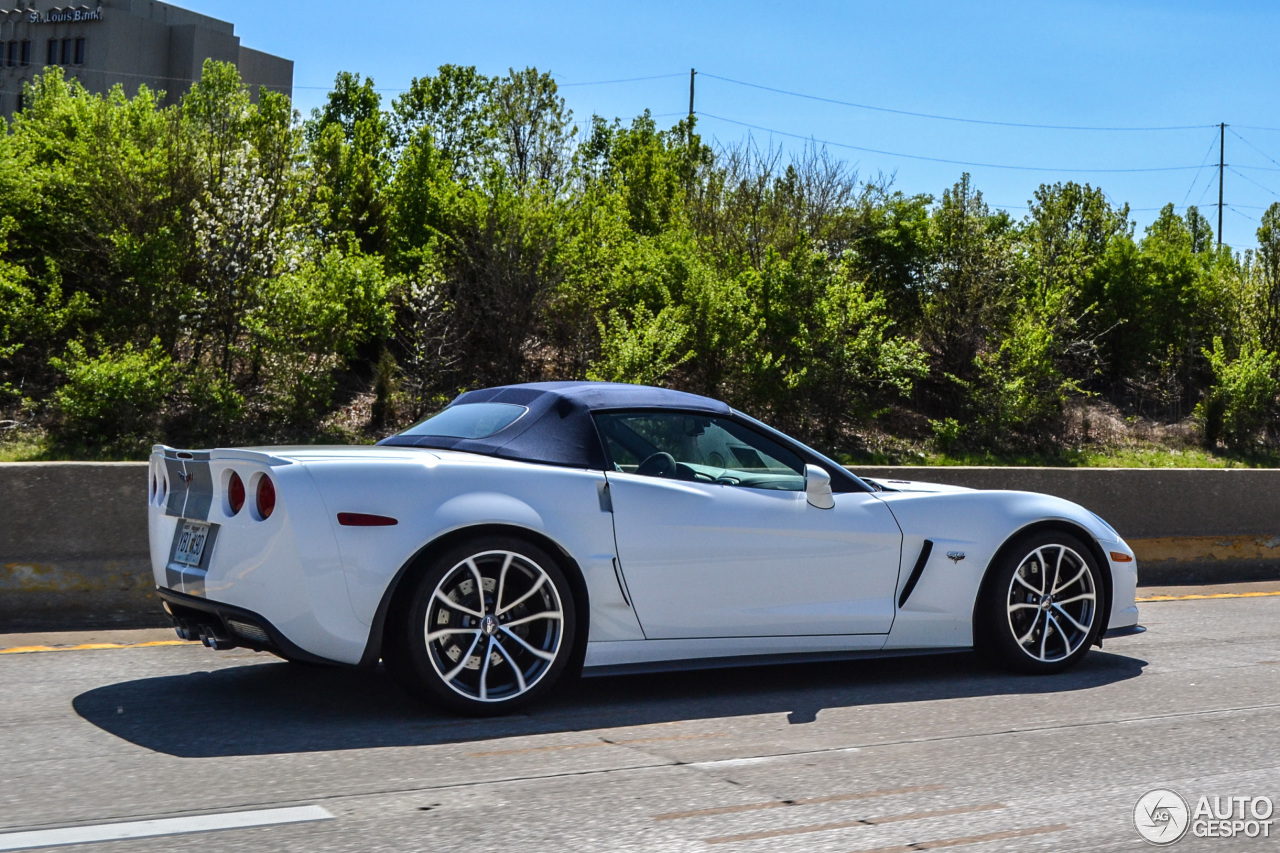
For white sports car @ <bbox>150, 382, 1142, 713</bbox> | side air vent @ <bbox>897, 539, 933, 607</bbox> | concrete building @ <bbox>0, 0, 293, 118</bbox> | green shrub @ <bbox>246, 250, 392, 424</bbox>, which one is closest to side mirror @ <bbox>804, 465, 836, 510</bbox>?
white sports car @ <bbox>150, 382, 1142, 713</bbox>

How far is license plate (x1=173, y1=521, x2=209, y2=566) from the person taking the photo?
513 cm

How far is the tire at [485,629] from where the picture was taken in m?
4.95

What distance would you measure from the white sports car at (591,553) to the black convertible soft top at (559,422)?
0.01m

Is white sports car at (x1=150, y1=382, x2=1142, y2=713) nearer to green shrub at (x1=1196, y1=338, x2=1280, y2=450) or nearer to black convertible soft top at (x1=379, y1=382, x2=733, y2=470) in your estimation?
black convertible soft top at (x1=379, y1=382, x2=733, y2=470)

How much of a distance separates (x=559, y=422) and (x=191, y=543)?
1622 millimetres

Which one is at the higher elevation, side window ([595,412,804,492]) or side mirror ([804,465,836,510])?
side window ([595,412,804,492])

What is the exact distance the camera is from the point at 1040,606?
253 inches

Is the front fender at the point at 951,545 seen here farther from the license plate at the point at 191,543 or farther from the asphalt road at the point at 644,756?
the license plate at the point at 191,543

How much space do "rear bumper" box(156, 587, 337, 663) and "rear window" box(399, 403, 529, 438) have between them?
4.15ft

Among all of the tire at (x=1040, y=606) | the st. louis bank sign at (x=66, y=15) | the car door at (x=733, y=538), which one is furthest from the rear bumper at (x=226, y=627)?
the st. louis bank sign at (x=66, y=15)

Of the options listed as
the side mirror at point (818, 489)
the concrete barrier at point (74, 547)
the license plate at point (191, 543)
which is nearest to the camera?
the license plate at point (191, 543)

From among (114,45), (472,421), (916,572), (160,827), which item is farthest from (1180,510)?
(114,45)

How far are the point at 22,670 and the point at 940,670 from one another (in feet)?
15.0

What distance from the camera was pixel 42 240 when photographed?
61.4 ft
